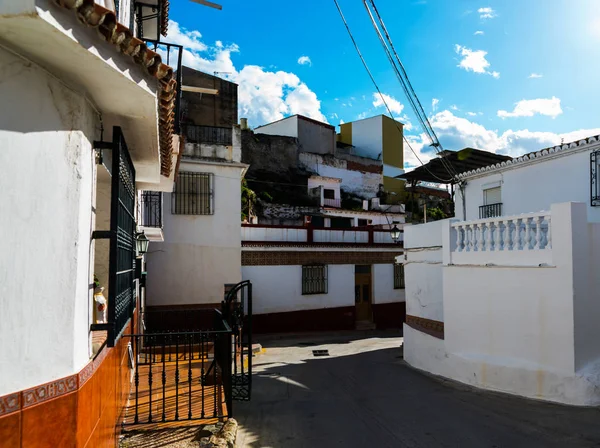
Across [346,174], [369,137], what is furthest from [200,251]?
[369,137]

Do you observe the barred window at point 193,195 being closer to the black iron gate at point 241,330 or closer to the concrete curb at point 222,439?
the black iron gate at point 241,330

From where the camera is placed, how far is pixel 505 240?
7523 mm

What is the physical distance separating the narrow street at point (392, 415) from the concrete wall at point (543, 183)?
21.0 ft

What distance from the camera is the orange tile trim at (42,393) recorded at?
2.23 m

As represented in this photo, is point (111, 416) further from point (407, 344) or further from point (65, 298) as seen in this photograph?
point (407, 344)

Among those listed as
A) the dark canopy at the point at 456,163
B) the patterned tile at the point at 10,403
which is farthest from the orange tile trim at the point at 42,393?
the dark canopy at the point at 456,163

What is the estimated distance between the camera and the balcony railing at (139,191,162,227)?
35.7 ft

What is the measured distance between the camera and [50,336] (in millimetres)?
2477

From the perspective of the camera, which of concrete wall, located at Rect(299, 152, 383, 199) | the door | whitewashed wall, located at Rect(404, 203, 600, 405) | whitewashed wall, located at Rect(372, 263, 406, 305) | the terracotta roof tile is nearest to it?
the terracotta roof tile

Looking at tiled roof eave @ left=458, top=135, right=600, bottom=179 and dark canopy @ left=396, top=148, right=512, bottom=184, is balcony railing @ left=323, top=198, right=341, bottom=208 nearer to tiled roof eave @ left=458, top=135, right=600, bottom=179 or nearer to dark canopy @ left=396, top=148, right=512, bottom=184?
dark canopy @ left=396, top=148, right=512, bottom=184

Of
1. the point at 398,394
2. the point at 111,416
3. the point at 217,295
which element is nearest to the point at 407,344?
the point at 398,394

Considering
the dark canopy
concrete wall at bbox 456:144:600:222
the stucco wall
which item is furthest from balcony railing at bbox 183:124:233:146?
the stucco wall

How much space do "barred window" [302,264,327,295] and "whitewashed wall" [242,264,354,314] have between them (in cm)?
18

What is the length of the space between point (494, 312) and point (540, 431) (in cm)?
241
